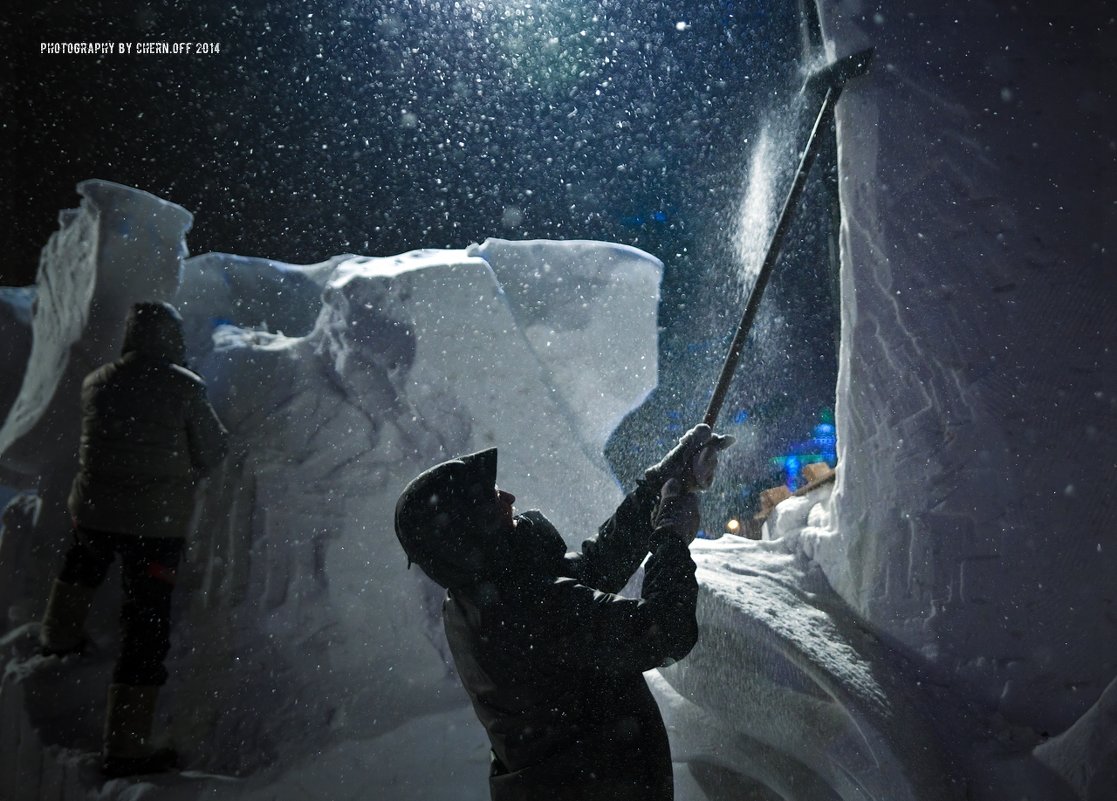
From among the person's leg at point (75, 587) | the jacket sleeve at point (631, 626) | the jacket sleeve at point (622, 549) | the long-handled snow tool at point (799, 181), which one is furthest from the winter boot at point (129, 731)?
the long-handled snow tool at point (799, 181)

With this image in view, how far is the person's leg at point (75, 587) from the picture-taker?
7.84 feet

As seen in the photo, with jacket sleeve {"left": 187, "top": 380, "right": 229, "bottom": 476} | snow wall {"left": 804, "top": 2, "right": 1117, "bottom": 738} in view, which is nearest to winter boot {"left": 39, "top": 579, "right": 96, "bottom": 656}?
jacket sleeve {"left": 187, "top": 380, "right": 229, "bottom": 476}

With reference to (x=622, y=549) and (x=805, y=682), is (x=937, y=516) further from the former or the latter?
(x=622, y=549)

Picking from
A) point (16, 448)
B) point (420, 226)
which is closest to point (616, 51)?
point (420, 226)

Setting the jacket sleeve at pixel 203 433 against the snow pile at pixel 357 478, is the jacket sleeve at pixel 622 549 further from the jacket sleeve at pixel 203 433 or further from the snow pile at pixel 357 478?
the jacket sleeve at pixel 203 433

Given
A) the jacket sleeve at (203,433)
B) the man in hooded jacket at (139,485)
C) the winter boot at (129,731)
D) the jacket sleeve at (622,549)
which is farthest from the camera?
the jacket sleeve at (203,433)

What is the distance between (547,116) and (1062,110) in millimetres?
2887

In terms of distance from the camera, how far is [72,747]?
7.65 feet

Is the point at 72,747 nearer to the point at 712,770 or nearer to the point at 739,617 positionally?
the point at 712,770

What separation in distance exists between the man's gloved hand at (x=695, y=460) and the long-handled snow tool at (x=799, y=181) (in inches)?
3.7

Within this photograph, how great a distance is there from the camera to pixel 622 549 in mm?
1531

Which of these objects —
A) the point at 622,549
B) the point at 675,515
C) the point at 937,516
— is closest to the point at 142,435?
the point at 622,549

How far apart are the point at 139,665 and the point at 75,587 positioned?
1.86 ft

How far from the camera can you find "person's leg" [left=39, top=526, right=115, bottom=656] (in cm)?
239
